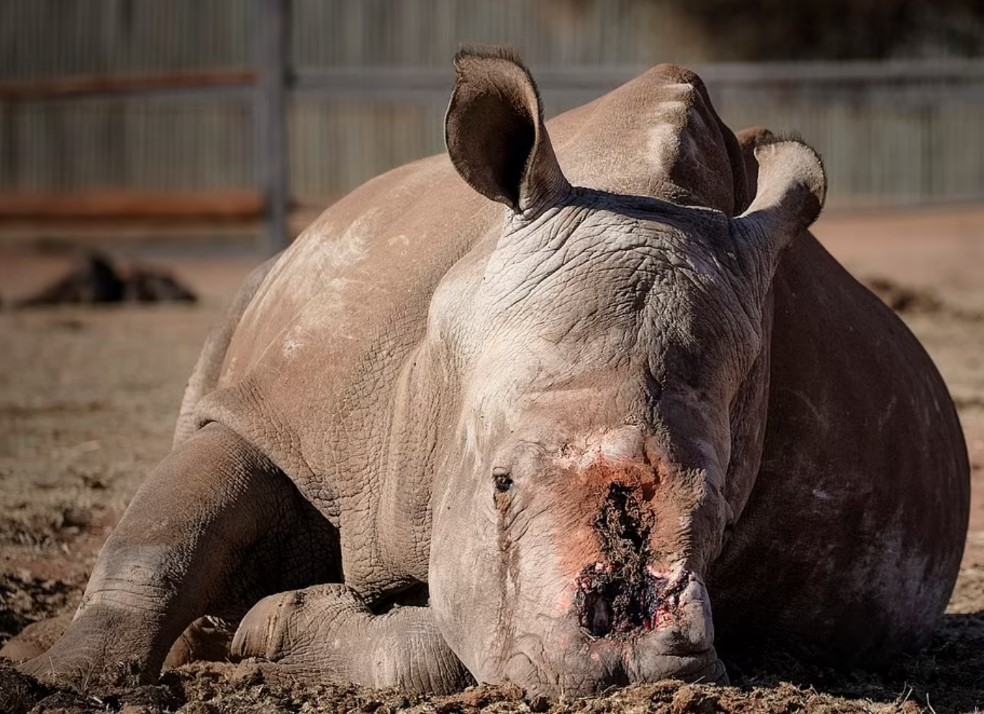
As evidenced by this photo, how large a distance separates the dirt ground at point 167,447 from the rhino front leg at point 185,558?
0.13 meters

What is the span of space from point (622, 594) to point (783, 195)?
1.21 m

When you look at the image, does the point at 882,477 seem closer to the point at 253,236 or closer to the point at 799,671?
the point at 799,671

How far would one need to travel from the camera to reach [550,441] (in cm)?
290

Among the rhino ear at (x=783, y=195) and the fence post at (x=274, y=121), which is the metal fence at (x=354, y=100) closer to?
the fence post at (x=274, y=121)

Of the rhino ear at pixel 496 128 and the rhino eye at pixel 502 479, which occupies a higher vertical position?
the rhino ear at pixel 496 128

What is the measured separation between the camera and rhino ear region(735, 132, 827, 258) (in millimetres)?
3488

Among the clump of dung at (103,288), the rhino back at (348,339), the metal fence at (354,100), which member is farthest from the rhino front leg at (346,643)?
the metal fence at (354,100)

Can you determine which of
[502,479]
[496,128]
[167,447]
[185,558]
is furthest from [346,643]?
[167,447]

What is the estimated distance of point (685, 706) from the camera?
9.10ft

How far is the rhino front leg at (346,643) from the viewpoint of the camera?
3373mm

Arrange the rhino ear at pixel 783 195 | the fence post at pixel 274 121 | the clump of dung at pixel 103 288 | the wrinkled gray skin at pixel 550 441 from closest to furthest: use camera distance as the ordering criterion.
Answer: the wrinkled gray skin at pixel 550 441 < the rhino ear at pixel 783 195 < the clump of dung at pixel 103 288 < the fence post at pixel 274 121

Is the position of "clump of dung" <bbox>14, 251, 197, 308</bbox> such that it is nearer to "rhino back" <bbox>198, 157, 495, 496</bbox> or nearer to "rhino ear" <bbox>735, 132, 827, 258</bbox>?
"rhino back" <bbox>198, 157, 495, 496</bbox>

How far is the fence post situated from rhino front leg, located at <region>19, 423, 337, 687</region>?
33.5 feet

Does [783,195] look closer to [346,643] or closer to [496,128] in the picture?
[496,128]
